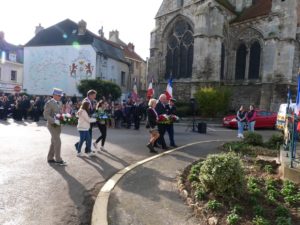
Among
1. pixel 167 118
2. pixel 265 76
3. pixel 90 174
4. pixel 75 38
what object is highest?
pixel 75 38

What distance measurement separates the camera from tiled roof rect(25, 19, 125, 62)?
36.7 meters

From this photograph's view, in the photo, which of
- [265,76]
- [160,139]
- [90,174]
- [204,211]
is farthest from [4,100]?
[265,76]

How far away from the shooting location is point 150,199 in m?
5.12

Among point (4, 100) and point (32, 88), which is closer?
point (4, 100)

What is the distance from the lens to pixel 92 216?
438cm

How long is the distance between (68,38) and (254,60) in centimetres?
2198

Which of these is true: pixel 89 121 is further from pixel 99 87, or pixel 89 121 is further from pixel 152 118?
pixel 99 87

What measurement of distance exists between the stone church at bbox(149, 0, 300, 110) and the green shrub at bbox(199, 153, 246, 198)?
24.0m

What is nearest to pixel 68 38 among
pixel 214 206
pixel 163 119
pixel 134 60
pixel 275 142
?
pixel 134 60

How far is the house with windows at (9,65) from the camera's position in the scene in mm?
43062

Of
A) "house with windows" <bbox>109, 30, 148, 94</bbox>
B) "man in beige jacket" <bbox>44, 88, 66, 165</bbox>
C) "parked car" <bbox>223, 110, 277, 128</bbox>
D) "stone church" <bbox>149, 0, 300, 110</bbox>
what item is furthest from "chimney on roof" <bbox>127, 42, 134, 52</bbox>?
"man in beige jacket" <bbox>44, 88, 66, 165</bbox>

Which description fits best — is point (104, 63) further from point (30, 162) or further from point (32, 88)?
point (30, 162)

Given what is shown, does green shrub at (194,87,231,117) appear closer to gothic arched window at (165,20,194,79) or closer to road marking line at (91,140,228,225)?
gothic arched window at (165,20,194,79)

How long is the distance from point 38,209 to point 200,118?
21.6 m
